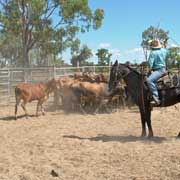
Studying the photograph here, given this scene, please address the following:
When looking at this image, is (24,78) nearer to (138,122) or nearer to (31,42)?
(138,122)

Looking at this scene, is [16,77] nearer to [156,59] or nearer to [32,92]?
[32,92]

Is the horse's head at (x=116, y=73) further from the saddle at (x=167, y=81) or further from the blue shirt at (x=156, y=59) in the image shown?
the saddle at (x=167, y=81)

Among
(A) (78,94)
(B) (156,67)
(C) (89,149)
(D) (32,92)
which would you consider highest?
(B) (156,67)

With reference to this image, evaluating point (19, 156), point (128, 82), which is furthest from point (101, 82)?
point (19, 156)

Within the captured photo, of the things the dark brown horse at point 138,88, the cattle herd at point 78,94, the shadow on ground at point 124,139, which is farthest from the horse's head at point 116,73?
Answer: the cattle herd at point 78,94

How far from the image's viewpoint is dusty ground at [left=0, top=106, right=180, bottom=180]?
6.79 meters

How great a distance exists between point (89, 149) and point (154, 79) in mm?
2322

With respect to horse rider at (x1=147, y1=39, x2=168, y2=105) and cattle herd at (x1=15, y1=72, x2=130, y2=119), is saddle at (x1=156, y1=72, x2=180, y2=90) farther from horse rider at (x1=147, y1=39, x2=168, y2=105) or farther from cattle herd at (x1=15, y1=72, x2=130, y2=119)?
cattle herd at (x1=15, y1=72, x2=130, y2=119)

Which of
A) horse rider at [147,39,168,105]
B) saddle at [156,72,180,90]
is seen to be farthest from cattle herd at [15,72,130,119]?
horse rider at [147,39,168,105]

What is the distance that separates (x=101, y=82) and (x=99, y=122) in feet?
10.7

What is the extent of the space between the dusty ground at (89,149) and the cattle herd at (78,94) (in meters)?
1.28

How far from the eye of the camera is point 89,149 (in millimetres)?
8648

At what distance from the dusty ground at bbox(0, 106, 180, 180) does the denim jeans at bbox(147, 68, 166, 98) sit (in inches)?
45.2

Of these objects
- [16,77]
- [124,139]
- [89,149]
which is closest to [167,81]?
[124,139]
